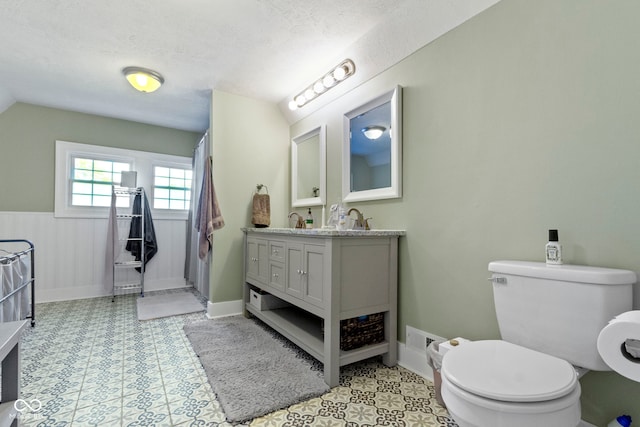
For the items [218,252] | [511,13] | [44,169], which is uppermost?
[511,13]

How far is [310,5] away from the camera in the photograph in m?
1.83

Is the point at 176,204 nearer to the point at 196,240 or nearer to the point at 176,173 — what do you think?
the point at 176,173

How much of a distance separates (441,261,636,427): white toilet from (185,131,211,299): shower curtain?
8.53 feet

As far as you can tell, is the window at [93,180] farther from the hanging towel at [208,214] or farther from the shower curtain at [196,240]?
the hanging towel at [208,214]

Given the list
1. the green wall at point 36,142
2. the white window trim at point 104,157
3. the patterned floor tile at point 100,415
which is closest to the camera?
the patterned floor tile at point 100,415

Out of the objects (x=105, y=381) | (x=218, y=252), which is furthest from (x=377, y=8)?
(x=105, y=381)

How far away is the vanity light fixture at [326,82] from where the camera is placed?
7.38 ft

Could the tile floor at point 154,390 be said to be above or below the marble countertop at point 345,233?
below

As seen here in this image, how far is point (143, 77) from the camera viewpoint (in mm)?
2559

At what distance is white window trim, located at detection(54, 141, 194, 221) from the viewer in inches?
136

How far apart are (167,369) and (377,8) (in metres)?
2.56

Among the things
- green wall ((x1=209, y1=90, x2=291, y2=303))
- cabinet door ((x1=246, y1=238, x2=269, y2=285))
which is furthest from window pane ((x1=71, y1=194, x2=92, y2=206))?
cabinet door ((x1=246, y1=238, x2=269, y2=285))

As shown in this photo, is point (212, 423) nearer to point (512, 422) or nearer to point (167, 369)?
point (167, 369)

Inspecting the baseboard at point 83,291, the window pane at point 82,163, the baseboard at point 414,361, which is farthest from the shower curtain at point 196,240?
the baseboard at point 414,361
